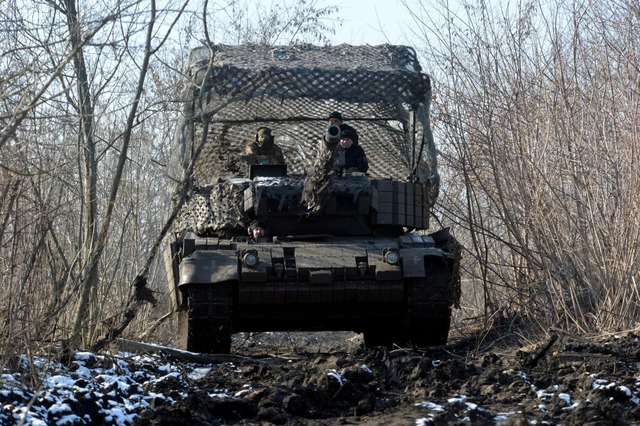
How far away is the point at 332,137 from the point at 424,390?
2.86 m

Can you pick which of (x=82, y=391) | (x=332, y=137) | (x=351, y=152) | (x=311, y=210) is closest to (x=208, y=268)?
(x=311, y=210)

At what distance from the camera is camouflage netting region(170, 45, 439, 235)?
35.8 feet

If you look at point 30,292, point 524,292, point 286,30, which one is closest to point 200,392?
point 30,292

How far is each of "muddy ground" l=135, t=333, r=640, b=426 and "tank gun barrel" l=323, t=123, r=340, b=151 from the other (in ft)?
5.66

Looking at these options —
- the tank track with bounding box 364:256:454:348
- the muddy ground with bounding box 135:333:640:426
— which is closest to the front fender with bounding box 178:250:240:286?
the muddy ground with bounding box 135:333:640:426

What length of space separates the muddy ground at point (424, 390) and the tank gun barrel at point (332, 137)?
5.66ft

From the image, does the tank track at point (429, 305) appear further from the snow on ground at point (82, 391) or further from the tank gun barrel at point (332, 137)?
the snow on ground at point (82, 391)

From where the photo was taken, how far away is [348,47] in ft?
39.5

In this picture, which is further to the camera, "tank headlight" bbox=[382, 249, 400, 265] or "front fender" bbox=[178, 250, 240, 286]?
"tank headlight" bbox=[382, 249, 400, 265]

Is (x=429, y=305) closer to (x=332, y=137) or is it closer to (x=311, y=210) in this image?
(x=311, y=210)

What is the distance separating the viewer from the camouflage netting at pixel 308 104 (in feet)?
35.8

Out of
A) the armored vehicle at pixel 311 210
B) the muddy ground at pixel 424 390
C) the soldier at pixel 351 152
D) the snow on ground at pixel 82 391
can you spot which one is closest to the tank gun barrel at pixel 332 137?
the armored vehicle at pixel 311 210

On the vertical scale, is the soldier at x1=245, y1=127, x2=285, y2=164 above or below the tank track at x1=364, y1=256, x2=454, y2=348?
above

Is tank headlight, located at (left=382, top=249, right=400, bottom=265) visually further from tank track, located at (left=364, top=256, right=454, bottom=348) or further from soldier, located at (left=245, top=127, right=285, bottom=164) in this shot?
soldier, located at (left=245, top=127, right=285, bottom=164)
